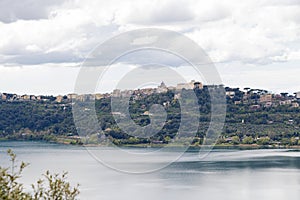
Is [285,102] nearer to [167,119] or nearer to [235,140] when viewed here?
[235,140]

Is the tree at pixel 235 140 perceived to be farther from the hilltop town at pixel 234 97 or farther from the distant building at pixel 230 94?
the distant building at pixel 230 94

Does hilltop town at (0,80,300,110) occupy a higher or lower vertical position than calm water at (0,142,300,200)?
higher

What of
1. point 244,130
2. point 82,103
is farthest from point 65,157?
point 244,130

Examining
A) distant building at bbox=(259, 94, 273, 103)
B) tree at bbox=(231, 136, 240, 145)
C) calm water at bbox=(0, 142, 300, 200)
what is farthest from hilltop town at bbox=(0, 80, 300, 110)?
calm water at bbox=(0, 142, 300, 200)

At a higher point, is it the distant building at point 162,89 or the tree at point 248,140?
the distant building at point 162,89

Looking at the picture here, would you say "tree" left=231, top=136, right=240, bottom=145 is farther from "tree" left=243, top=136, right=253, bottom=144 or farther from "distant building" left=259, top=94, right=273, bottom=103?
"distant building" left=259, top=94, right=273, bottom=103

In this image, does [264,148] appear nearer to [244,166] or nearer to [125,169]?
[244,166]

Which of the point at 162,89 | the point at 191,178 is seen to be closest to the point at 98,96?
the point at 162,89

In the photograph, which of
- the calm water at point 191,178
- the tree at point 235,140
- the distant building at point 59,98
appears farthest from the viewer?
the distant building at point 59,98

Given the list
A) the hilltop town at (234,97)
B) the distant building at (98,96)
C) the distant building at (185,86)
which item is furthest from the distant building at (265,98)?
the distant building at (98,96)

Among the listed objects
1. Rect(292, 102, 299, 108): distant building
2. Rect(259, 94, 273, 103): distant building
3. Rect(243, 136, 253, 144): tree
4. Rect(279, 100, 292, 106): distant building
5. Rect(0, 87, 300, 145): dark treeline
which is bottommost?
Rect(243, 136, 253, 144): tree

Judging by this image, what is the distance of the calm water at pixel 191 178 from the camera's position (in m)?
20.3

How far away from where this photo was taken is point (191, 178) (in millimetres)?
24359

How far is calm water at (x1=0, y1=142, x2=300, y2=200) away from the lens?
2034 centimetres
